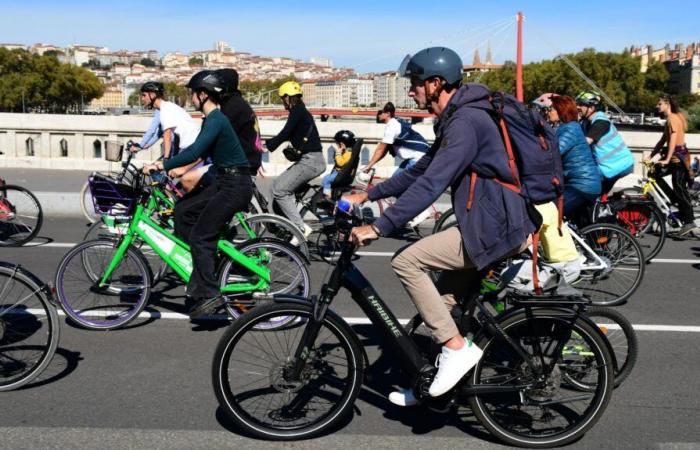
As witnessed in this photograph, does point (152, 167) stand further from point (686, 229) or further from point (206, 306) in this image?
point (686, 229)

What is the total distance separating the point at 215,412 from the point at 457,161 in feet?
6.03

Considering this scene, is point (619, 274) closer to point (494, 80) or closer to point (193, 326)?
point (193, 326)

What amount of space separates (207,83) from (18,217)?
4.69m

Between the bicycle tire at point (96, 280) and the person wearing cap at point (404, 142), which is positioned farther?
the person wearing cap at point (404, 142)

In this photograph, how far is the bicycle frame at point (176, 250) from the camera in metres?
6.18

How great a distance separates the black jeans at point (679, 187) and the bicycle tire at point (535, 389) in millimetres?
6975

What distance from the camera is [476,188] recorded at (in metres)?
3.94

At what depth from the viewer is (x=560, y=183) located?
4.46 meters

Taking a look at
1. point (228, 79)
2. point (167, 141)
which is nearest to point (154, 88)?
point (167, 141)

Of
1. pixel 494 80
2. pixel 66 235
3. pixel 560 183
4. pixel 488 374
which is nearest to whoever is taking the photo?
pixel 488 374

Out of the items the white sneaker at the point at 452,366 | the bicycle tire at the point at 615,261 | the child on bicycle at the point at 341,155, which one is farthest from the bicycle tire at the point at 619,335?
the child on bicycle at the point at 341,155

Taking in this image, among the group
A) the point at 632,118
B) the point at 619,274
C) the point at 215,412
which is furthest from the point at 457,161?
the point at 632,118

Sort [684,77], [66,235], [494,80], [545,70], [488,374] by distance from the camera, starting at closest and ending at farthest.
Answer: [488,374]
[66,235]
[545,70]
[494,80]
[684,77]

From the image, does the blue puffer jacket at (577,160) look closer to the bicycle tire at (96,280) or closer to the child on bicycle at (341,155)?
the child on bicycle at (341,155)
